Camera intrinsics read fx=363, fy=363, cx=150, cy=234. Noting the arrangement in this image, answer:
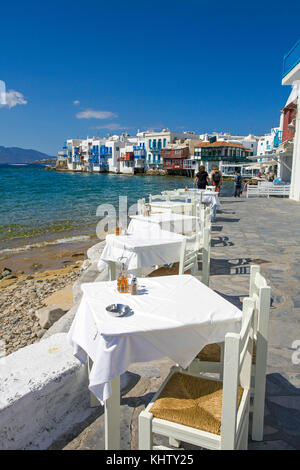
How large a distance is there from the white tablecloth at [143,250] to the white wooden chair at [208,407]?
7.65ft

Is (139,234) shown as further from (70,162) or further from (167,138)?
(70,162)

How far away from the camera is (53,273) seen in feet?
29.2

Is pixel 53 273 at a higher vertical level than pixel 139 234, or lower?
lower

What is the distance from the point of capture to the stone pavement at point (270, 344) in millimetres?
2354

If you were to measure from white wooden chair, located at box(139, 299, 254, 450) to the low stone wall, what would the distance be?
0.80m

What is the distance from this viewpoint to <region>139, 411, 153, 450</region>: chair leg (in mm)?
1839

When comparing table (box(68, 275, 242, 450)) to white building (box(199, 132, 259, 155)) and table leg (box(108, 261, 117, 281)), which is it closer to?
table leg (box(108, 261, 117, 281))

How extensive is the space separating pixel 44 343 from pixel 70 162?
383 feet

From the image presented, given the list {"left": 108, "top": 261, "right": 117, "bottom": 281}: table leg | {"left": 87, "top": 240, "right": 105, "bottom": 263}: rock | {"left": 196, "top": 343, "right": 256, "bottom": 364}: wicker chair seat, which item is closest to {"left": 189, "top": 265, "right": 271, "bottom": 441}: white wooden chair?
{"left": 196, "top": 343, "right": 256, "bottom": 364}: wicker chair seat

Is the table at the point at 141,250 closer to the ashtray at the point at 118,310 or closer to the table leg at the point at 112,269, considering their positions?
the table leg at the point at 112,269

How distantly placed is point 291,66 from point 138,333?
655 inches

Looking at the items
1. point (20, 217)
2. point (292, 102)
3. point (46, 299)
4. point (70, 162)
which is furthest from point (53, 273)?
point (70, 162)

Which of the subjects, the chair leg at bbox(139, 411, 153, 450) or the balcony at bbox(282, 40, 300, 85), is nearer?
the chair leg at bbox(139, 411, 153, 450)

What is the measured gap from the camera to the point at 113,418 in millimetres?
2127
